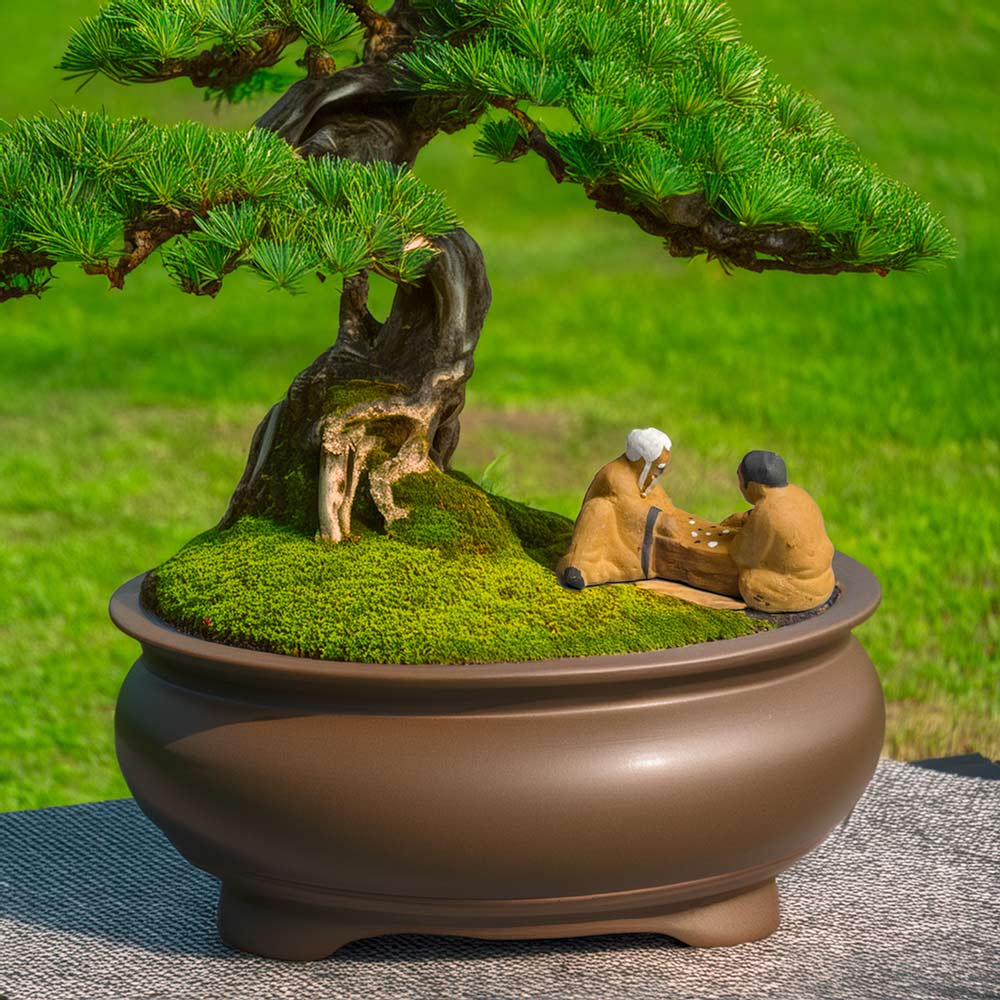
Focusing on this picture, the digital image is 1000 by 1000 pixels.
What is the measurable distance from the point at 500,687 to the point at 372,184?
2.08 ft

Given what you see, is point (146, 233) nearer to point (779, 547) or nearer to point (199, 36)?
point (199, 36)

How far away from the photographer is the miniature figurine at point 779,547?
2.12 metres

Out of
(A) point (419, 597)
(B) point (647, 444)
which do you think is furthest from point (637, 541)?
(A) point (419, 597)

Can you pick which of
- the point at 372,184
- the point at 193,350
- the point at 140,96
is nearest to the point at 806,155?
→ the point at 372,184

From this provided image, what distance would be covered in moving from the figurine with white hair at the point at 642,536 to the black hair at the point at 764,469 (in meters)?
0.10

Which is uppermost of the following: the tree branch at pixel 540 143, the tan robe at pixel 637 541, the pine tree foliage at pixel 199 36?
the pine tree foliage at pixel 199 36

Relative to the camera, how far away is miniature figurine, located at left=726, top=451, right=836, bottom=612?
212 centimetres

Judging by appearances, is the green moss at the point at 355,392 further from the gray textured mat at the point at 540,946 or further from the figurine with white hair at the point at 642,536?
the gray textured mat at the point at 540,946

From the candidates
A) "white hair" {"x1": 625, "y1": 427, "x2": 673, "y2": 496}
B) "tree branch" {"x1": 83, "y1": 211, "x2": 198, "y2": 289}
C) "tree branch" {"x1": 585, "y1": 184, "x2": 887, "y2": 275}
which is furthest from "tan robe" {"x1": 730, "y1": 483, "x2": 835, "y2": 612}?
"tree branch" {"x1": 83, "y1": 211, "x2": 198, "y2": 289}

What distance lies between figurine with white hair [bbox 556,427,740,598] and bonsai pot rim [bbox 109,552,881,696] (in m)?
0.16

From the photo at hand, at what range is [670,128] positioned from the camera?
1.99 m

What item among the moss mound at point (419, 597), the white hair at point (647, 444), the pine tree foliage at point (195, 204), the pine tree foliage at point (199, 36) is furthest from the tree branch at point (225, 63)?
the white hair at point (647, 444)

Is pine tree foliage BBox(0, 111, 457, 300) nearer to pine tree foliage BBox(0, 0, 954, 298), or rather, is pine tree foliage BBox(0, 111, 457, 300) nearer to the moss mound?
pine tree foliage BBox(0, 0, 954, 298)

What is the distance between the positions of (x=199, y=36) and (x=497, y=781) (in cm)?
105
